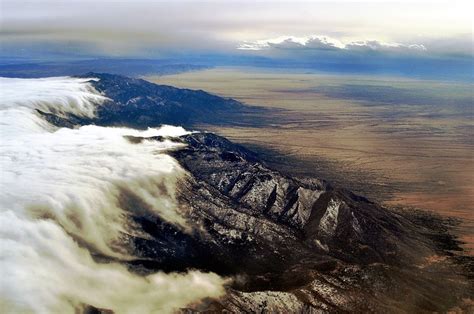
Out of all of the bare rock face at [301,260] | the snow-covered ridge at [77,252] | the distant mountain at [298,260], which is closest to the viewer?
the snow-covered ridge at [77,252]

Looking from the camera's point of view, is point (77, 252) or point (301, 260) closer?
point (77, 252)

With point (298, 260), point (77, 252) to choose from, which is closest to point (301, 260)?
point (298, 260)

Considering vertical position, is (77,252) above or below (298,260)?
above

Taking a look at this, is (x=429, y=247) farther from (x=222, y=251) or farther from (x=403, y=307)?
(x=222, y=251)

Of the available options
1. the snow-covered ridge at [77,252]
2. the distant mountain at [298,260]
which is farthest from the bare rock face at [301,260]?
the snow-covered ridge at [77,252]

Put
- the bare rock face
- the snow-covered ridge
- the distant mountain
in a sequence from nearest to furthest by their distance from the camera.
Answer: the snow-covered ridge, the bare rock face, the distant mountain

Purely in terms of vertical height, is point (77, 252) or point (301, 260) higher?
point (77, 252)

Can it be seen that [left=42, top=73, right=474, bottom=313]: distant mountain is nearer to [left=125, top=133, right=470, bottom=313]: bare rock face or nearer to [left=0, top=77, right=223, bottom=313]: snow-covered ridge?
[left=125, top=133, right=470, bottom=313]: bare rock face

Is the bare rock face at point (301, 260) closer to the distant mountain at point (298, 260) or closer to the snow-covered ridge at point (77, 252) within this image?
the distant mountain at point (298, 260)

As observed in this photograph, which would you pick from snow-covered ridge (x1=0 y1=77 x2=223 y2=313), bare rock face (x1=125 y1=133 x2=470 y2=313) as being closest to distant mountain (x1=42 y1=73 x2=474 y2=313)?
bare rock face (x1=125 y1=133 x2=470 y2=313)

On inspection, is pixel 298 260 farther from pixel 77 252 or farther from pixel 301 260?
pixel 77 252

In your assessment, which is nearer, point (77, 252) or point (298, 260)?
point (77, 252)

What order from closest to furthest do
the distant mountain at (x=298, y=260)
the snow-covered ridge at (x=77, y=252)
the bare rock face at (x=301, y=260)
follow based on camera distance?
the snow-covered ridge at (x=77, y=252) → the bare rock face at (x=301, y=260) → the distant mountain at (x=298, y=260)
